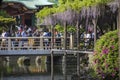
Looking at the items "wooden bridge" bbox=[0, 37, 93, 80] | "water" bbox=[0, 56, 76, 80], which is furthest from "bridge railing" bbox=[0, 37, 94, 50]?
"water" bbox=[0, 56, 76, 80]

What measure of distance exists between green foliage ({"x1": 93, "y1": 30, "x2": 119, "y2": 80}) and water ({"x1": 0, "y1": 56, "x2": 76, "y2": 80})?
8.49 m

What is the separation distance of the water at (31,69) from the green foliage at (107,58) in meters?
8.49

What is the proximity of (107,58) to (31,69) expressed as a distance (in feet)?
56.2

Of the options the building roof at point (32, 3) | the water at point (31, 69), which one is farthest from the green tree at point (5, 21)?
the building roof at point (32, 3)

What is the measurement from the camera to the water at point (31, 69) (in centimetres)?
2653

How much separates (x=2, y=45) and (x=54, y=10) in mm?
8401

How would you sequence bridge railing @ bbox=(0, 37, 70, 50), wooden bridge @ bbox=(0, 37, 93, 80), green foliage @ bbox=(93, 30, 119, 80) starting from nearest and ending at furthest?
green foliage @ bbox=(93, 30, 119, 80) → wooden bridge @ bbox=(0, 37, 93, 80) → bridge railing @ bbox=(0, 37, 70, 50)

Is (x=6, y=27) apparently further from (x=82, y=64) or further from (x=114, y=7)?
(x=114, y=7)

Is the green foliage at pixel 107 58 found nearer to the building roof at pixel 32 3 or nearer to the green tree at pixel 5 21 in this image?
the green tree at pixel 5 21

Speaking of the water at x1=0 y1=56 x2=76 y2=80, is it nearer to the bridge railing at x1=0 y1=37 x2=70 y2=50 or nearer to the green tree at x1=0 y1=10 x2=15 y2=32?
the bridge railing at x1=0 y1=37 x2=70 y2=50

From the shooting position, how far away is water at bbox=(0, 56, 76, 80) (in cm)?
2653

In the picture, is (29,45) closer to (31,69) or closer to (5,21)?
(31,69)

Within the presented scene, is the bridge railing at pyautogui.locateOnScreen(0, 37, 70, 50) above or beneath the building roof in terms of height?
beneath

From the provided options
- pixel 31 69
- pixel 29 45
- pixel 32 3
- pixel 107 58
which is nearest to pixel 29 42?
pixel 29 45
